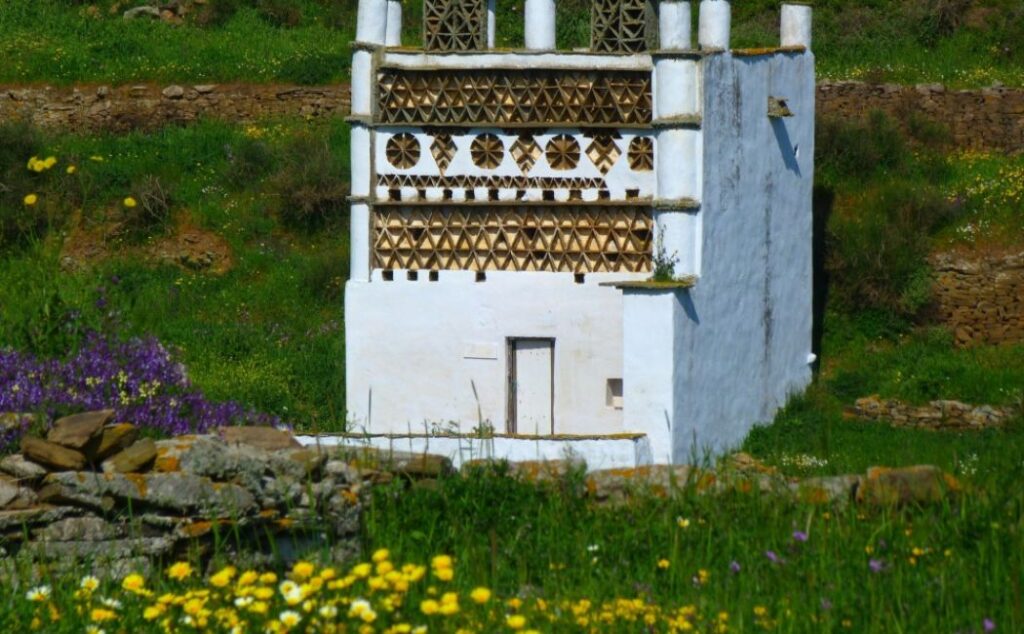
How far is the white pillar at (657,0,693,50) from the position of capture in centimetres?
1873

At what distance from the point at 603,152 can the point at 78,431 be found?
9.69 metres

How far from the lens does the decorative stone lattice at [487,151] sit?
19.9 metres

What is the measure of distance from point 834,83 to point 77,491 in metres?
21.1

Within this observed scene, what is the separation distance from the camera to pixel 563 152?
19.7 m

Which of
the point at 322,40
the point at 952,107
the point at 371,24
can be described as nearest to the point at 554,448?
the point at 371,24

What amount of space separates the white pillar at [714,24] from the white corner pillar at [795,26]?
9.12ft

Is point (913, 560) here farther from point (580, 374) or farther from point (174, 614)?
point (580, 374)

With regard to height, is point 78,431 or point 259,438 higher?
point 78,431

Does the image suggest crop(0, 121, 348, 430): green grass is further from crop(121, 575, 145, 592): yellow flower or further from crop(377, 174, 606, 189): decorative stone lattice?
crop(121, 575, 145, 592): yellow flower

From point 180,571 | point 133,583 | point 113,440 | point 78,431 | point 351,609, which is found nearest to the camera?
point 351,609

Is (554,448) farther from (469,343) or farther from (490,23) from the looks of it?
(490,23)

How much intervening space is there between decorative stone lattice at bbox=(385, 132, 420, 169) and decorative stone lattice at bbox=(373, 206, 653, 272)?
49 cm

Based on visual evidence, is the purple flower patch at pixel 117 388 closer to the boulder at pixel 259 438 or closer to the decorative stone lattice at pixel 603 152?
the boulder at pixel 259 438

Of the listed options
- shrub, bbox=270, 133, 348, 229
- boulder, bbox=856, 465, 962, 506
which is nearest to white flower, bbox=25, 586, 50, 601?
boulder, bbox=856, 465, 962, 506
